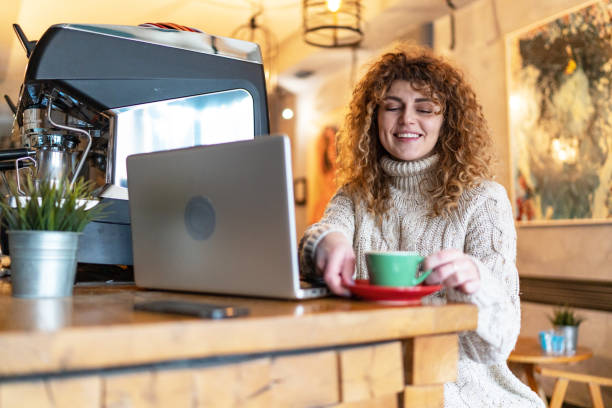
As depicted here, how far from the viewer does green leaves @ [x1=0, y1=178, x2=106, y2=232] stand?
0.85 meters

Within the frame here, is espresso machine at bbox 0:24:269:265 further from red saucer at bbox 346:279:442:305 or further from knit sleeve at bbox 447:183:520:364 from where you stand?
red saucer at bbox 346:279:442:305

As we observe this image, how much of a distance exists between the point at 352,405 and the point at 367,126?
3.07 feet

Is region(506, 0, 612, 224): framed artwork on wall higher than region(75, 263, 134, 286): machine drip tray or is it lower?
higher

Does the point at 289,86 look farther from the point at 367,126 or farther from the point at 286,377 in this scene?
the point at 286,377

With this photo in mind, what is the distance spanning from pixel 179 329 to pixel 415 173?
94cm

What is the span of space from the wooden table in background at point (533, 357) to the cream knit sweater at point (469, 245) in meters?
1.50

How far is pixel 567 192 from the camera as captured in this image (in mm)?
3088

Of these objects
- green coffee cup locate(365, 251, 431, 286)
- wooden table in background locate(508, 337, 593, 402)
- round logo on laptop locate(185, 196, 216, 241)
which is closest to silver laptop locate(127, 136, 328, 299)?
round logo on laptop locate(185, 196, 216, 241)

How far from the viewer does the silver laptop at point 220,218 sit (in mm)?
762

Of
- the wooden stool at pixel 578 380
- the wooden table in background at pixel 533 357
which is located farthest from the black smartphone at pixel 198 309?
the wooden stool at pixel 578 380

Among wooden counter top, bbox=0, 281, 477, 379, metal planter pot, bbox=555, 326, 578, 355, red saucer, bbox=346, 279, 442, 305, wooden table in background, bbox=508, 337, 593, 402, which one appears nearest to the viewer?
wooden counter top, bbox=0, 281, 477, 379

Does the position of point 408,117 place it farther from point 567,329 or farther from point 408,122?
point 567,329

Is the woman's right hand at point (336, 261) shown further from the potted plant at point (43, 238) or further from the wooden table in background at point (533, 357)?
the wooden table in background at point (533, 357)

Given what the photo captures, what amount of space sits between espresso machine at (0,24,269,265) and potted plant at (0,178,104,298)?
0.29 meters
